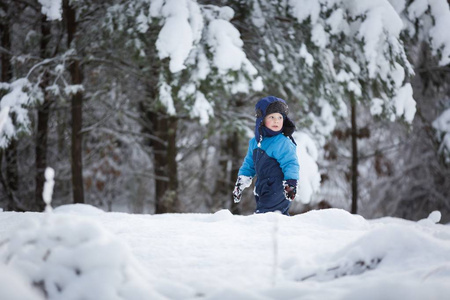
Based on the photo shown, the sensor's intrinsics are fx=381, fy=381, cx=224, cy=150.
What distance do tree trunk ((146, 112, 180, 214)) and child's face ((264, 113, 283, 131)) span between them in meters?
3.18

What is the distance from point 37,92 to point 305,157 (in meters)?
4.32

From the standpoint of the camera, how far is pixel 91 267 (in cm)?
145

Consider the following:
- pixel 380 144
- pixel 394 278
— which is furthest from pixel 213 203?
pixel 394 278

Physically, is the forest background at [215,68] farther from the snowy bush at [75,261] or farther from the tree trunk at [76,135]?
the snowy bush at [75,261]

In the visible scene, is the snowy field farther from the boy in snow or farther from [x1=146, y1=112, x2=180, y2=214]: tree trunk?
[x1=146, y1=112, x2=180, y2=214]: tree trunk

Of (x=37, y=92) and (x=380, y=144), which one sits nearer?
(x=37, y=92)

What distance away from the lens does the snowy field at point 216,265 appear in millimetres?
1404

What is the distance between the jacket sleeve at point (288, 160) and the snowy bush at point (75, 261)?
7.77 feet

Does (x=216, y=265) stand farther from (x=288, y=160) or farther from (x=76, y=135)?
(x=76, y=135)

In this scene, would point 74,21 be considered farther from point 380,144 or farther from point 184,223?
point 380,144

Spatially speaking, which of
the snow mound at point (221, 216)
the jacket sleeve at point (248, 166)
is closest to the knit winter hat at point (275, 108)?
the jacket sleeve at point (248, 166)

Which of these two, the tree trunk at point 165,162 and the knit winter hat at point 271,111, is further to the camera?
the tree trunk at point 165,162

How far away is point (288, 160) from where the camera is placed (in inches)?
149

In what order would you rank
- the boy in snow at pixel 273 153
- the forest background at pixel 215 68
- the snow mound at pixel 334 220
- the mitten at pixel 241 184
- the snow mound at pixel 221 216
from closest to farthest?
1. the snow mound at pixel 334 220
2. the snow mound at pixel 221 216
3. the boy in snow at pixel 273 153
4. the mitten at pixel 241 184
5. the forest background at pixel 215 68
